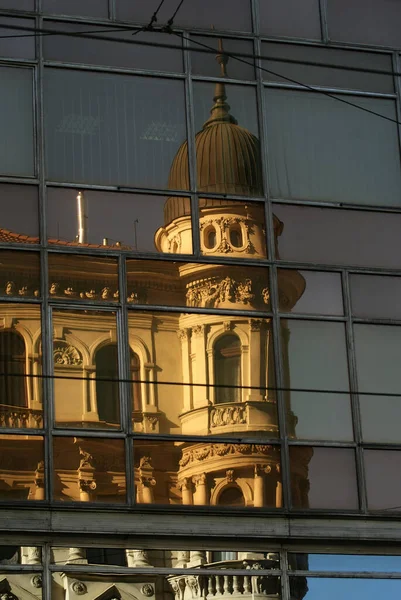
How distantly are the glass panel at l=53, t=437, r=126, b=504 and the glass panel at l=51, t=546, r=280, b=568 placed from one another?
0.66m

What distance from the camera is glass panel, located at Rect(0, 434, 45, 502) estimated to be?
1917 cm

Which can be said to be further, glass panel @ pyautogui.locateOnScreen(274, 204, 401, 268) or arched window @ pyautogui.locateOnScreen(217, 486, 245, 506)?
glass panel @ pyautogui.locateOnScreen(274, 204, 401, 268)

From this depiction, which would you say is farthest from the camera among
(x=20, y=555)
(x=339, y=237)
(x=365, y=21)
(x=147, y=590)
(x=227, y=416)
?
(x=365, y=21)

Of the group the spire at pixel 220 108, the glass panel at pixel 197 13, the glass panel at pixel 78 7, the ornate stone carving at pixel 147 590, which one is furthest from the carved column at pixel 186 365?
the glass panel at pixel 78 7

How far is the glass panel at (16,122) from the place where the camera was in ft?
68.1

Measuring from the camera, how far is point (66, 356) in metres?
19.9

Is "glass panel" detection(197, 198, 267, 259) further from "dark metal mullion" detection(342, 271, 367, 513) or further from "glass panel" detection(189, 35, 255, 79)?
"glass panel" detection(189, 35, 255, 79)

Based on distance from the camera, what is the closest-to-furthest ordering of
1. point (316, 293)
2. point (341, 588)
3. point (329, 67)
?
point (341, 588) < point (316, 293) < point (329, 67)

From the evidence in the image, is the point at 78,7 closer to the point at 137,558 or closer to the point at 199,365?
the point at 199,365

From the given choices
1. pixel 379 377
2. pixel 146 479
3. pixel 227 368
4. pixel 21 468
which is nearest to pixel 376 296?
pixel 379 377

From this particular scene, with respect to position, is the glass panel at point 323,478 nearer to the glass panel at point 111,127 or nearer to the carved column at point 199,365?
the carved column at point 199,365

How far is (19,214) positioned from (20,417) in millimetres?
2820

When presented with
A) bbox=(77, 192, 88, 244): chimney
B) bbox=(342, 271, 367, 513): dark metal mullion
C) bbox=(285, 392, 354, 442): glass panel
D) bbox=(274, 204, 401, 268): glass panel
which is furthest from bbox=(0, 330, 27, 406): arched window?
bbox=(342, 271, 367, 513): dark metal mullion

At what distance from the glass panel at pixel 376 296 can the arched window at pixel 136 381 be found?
326 centimetres
